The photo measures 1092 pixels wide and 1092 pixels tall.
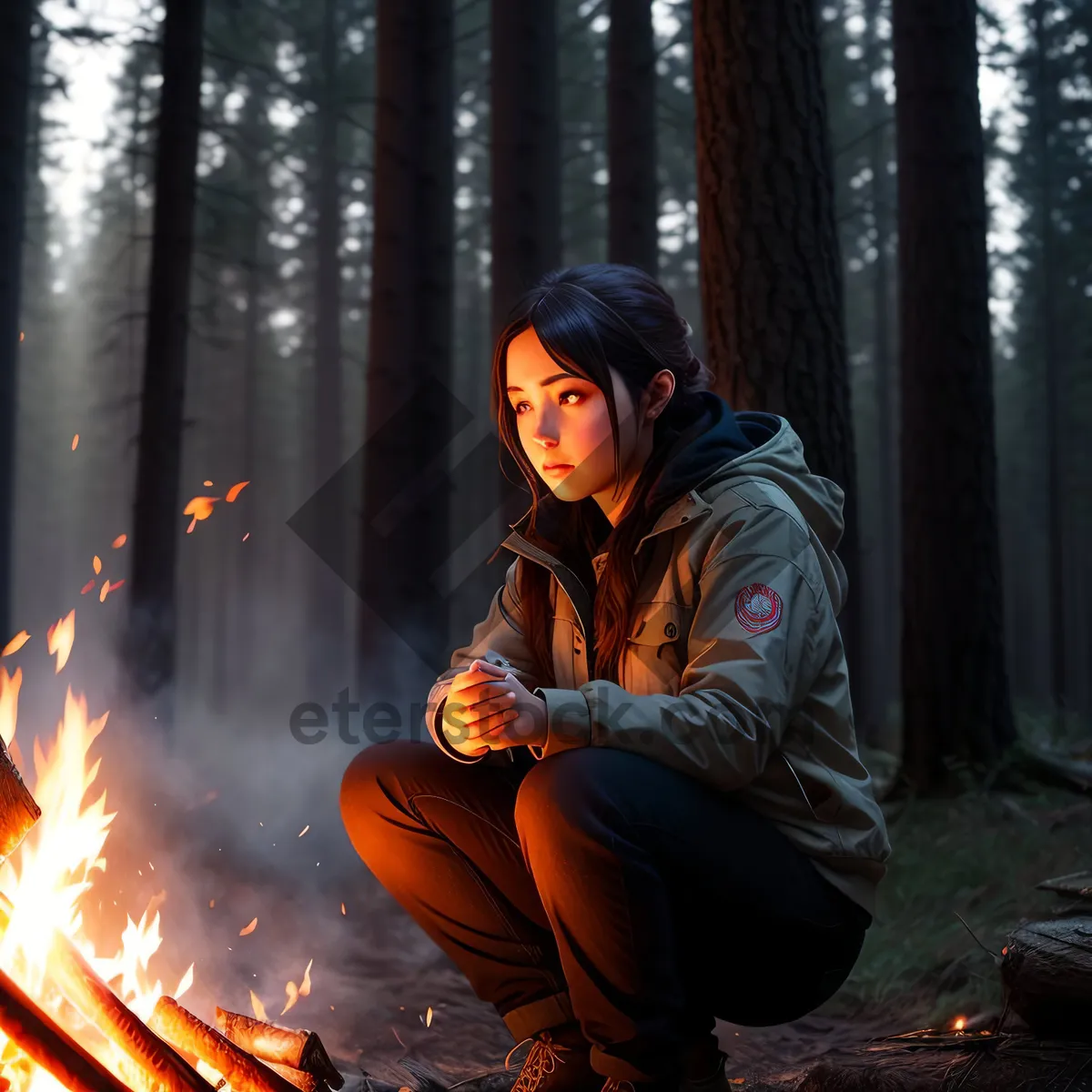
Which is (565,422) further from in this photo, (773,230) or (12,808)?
(773,230)

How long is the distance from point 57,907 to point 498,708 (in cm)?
123

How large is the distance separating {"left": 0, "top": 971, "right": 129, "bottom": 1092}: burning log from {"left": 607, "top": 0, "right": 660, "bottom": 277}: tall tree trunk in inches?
346

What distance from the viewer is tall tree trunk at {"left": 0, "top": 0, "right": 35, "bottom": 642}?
8.56 m

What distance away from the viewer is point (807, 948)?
235cm

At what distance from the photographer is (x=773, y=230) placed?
172 inches

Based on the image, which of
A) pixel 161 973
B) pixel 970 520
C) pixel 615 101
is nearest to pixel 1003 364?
pixel 615 101

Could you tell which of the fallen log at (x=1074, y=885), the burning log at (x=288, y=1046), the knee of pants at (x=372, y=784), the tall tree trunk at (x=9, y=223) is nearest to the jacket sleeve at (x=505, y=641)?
the knee of pants at (x=372, y=784)

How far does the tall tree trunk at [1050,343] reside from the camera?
15758 millimetres

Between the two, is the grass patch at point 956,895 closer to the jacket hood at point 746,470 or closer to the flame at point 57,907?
the jacket hood at point 746,470

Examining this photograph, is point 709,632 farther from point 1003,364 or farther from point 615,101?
point 1003,364

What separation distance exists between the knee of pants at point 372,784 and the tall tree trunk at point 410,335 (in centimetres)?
472

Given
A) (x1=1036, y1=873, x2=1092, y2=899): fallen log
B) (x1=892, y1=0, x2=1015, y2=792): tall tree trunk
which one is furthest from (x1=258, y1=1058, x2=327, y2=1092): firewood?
(x1=892, y1=0, x2=1015, y2=792): tall tree trunk

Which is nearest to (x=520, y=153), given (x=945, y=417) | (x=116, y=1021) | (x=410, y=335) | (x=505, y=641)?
(x=410, y=335)

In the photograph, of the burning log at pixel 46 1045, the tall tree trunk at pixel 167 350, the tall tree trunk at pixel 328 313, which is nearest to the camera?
the burning log at pixel 46 1045
